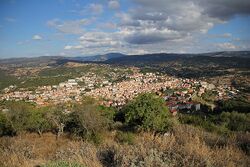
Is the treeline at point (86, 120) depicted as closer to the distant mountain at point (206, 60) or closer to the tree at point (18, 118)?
the tree at point (18, 118)

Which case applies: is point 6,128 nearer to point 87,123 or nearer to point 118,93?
point 87,123

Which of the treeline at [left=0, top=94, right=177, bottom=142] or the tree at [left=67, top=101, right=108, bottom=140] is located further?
the tree at [left=67, top=101, right=108, bottom=140]

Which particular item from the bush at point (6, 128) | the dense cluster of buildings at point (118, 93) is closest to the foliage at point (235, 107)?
the dense cluster of buildings at point (118, 93)

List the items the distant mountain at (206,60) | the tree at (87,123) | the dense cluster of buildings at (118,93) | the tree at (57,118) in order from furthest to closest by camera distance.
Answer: the distant mountain at (206,60), the dense cluster of buildings at (118,93), the tree at (57,118), the tree at (87,123)

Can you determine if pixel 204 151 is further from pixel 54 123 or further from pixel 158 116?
pixel 54 123

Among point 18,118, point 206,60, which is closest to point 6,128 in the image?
point 18,118

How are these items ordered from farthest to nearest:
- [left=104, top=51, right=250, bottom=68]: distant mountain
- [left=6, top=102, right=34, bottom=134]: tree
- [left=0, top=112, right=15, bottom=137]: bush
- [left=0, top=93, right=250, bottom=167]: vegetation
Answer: [left=104, top=51, right=250, bottom=68]: distant mountain < [left=0, top=112, right=15, bottom=137]: bush < [left=6, top=102, right=34, bottom=134]: tree < [left=0, top=93, right=250, bottom=167]: vegetation

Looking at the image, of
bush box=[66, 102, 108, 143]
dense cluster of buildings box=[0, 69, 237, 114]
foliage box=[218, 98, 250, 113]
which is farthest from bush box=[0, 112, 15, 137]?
foliage box=[218, 98, 250, 113]

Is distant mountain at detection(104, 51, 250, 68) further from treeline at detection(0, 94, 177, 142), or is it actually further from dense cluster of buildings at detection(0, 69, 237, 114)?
treeline at detection(0, 94, 177, 142)
